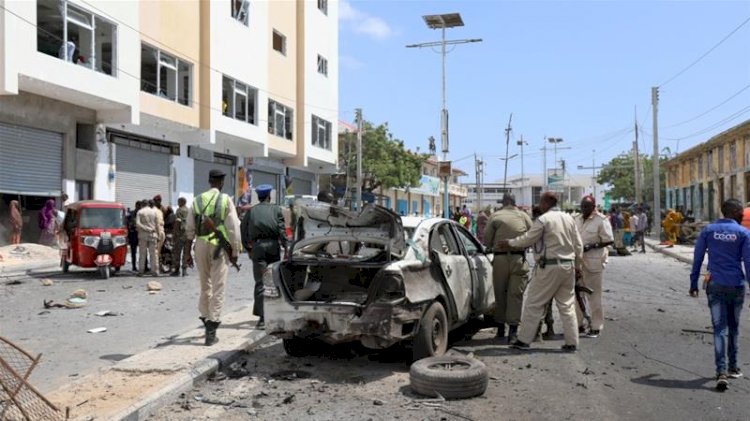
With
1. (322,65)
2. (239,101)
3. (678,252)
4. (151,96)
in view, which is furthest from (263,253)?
(322,65)

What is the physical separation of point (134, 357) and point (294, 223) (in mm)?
2189

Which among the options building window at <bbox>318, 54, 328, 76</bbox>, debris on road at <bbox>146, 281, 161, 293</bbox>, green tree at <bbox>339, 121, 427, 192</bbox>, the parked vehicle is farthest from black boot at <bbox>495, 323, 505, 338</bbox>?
green tree at <bbox>339, 121, 427, 192</bbox>

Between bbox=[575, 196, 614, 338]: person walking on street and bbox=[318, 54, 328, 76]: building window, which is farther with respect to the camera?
→ bbox=[318, 54, 328, 76]: building window

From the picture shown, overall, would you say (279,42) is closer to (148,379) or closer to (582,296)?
(582,296)

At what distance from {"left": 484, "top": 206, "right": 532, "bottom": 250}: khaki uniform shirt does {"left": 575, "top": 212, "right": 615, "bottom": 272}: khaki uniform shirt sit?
2.78 ft

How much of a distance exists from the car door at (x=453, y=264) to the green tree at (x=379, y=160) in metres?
36.9

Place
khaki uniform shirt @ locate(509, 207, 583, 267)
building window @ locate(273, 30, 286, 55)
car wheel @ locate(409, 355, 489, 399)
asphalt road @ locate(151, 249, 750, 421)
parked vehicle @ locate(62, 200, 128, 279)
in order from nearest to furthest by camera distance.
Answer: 1. asphalt road @ locate(151, 249, 750, 421)
2. car wheel @ locate(409, 355, 489, 399)
3. khaki uniform shirt @ locate(509, 207, 583, 267)
4. parked vehicle @ locate(62, 200, 128, 279)
5. building window @ locate(273, 30, 286, 55)

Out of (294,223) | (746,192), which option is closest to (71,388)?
(294,223)

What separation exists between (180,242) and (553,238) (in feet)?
32.9

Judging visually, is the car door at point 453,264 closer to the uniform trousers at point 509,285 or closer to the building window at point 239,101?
the uniform trousers at point 509,285

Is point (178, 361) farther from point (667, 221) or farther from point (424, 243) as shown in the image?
point (667, 221)

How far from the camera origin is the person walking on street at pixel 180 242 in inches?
562

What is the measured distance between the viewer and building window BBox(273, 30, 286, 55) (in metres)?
31.3

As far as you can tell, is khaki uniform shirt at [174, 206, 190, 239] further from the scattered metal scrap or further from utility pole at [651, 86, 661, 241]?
utility pole at [651, 86, 661, 241]
